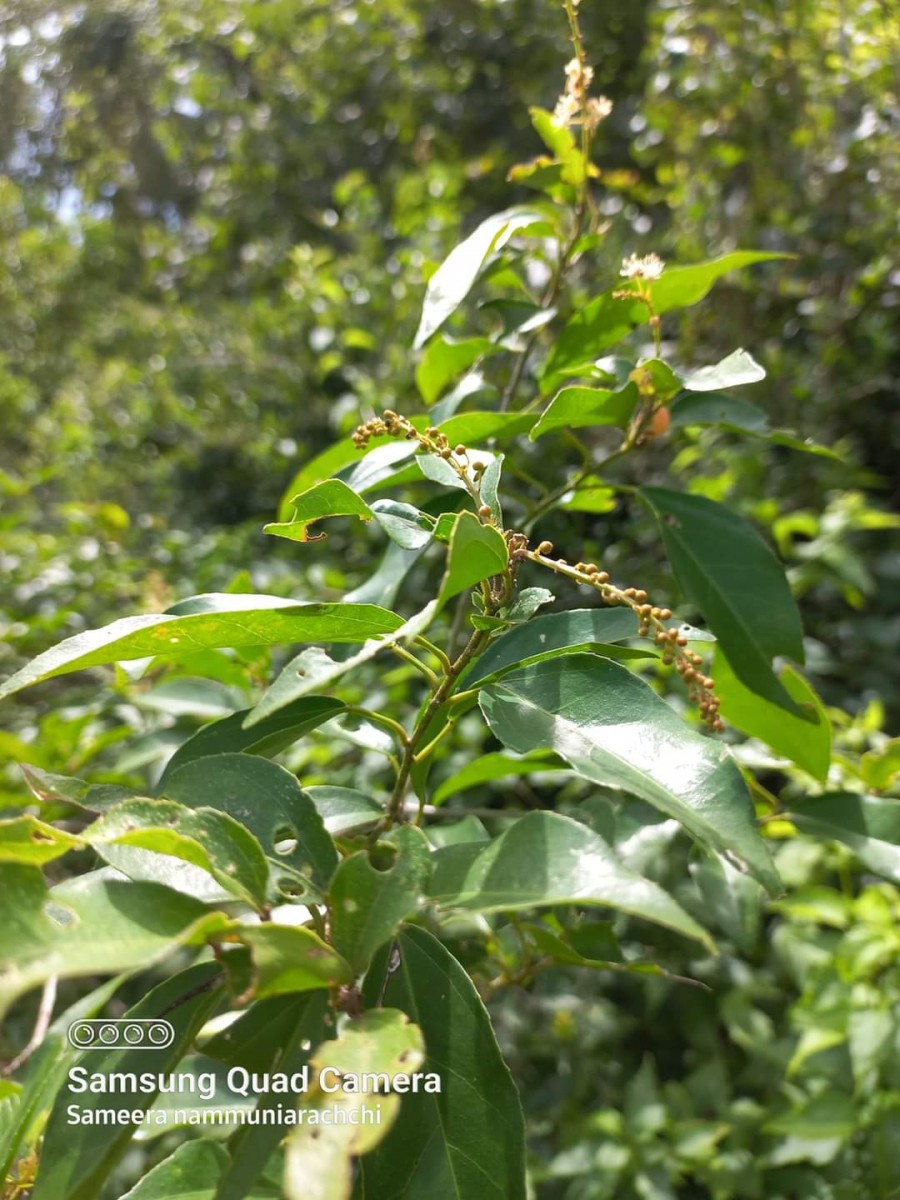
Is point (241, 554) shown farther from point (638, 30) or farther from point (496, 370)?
point (638, 30)

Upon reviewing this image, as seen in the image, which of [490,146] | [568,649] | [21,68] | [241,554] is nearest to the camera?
[568,649]

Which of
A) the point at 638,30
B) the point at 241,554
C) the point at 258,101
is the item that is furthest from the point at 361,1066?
the point at 258,101

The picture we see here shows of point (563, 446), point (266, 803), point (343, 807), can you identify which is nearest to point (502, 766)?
point (343, 807)

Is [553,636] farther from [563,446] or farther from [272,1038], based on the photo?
[563,446]

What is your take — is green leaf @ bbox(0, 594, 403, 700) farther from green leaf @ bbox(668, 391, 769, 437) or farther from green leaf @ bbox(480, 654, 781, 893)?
green leaf @ bbox(668, 391, 769, 437)

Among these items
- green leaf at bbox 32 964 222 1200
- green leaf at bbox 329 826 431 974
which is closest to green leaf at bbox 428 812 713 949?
green leaf at bbox 329 826 431 974

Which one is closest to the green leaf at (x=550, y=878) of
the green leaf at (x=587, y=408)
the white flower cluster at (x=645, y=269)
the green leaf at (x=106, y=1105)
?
the green leaf at (x=106, y=1105)
